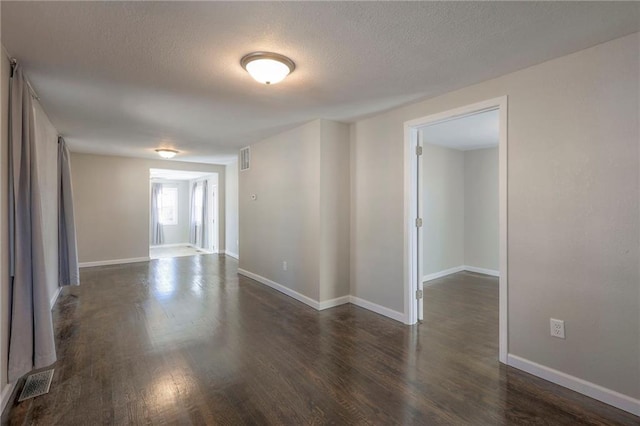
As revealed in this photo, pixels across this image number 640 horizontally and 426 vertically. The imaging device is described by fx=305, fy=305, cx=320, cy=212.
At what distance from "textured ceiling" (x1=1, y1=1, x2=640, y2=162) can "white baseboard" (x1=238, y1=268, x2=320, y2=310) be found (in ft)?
7.87

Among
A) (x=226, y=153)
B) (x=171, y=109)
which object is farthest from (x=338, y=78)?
(x=226, y=153)

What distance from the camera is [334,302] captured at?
157 inches

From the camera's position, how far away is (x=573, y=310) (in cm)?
217

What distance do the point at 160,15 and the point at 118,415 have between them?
2.41 m

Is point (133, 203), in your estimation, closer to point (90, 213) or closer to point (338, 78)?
point (90, 213)

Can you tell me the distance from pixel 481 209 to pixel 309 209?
3.69m

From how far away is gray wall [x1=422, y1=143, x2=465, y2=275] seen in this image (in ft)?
17.8

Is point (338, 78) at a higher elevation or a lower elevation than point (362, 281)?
higher

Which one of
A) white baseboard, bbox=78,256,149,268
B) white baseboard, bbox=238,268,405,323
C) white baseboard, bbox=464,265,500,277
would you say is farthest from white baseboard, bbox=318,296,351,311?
white baseboard, bbox=78,256,149,268

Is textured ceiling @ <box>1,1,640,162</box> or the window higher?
textured ceiling @ <box>1,1,640,162</box>

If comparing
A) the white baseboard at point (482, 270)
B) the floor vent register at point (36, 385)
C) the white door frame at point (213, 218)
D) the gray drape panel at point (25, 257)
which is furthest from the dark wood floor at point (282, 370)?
the white door frame at point (213, 218)

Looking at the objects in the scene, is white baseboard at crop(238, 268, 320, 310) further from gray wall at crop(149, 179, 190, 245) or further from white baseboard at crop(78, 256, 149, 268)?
gray wall at crop(149, 179, 190, 245)

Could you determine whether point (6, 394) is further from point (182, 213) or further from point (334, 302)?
point (182, 213)

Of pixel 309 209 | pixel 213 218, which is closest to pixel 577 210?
pixel 309 209
